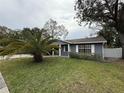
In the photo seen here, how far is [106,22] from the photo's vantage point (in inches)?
1125

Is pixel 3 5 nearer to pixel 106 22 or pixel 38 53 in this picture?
pixel 38 53

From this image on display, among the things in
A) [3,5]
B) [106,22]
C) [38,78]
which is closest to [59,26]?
[106,22]

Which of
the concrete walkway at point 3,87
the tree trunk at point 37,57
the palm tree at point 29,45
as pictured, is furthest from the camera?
the tree trunk at point 37,57

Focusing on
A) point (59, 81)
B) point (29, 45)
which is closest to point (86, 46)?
point (29, 45)

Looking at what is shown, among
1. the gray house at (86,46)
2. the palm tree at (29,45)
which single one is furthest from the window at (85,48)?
the palm tree at (29,45)

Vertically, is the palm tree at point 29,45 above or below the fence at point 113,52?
above

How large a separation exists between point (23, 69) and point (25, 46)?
1516mm

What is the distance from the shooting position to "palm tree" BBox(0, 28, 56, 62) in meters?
14.0

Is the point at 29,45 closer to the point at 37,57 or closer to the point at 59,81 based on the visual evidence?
the point at 37,57

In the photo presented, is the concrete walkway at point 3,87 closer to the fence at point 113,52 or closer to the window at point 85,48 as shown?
the window at point 85,48

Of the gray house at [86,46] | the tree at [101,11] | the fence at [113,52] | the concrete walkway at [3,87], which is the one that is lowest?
the concrete walkway at [3,87]

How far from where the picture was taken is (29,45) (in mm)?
13891

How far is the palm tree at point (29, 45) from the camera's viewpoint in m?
14.0

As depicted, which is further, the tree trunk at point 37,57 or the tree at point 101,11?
the tree at point 101,11
